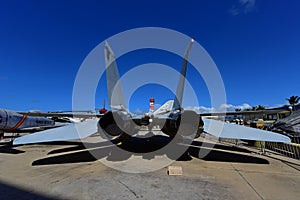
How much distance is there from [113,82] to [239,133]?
516 centimetres

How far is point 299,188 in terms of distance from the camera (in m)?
3.72

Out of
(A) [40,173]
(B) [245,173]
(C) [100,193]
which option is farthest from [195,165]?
(A) [40,173]

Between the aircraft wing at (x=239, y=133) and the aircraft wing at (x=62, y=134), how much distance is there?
4221 mm

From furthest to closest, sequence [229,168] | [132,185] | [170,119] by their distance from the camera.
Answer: [170,119]
[229,168]
[132,185]

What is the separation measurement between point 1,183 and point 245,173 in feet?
21.2

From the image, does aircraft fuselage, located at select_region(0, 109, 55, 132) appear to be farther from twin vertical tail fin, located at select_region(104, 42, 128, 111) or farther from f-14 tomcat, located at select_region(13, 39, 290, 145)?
twin vertical tail fin, located at select_region(104, 42, 128, 111)

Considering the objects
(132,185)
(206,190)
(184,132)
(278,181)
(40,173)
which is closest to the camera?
(206,190)

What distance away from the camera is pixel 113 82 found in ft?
21.2

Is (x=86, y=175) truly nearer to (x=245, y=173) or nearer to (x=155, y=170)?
(x=155, y=170)

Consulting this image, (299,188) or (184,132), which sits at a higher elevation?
(184,132)

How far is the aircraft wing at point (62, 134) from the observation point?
5116 millimetres

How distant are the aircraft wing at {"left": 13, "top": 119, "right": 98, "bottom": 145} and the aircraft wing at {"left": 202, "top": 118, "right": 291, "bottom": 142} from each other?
13.8ft

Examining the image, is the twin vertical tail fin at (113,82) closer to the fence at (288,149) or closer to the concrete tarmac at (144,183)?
the concrete tarmac at (144,183)

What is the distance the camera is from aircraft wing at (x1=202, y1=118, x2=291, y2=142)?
213 inches
